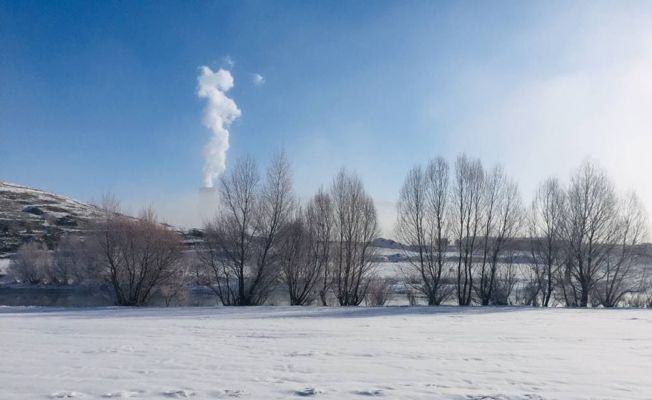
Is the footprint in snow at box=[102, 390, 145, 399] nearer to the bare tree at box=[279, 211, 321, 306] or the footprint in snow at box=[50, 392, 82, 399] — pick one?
the footprint in snow at box=[50, 392, 82, 399]

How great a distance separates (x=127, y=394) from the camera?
6078 millimetres

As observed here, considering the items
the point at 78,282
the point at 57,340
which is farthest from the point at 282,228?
the point at 78,282

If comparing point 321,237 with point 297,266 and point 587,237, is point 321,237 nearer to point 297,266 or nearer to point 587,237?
point 297,266

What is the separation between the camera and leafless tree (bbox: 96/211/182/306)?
89.0 feet

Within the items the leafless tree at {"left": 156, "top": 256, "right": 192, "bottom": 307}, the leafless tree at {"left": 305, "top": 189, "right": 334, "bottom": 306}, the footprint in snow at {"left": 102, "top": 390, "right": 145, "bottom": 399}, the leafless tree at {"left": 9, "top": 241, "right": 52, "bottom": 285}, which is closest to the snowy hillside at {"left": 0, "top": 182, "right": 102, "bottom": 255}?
the leafless tree at {"left": 9, "top": 241, "right": 52, "bottom": 285}

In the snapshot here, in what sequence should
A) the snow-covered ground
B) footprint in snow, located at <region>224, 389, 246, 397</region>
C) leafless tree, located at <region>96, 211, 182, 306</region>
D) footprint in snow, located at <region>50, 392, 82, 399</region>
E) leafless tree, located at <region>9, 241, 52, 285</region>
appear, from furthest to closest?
leafless tree, located at <region>9, 241, 52, 285</region> < leafless tree, located at <region>96, 211, 182, 306</region> < the snow-covered ground < footprint in snow, located at <region>224, 389, 246, 397</region> < footprint in snow, located at <region>50, 392, 82, 399</region>

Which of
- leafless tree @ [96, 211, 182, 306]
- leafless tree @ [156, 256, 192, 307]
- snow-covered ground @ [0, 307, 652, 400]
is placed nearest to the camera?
snow-covered ground @ [0, 307, 652, 400]

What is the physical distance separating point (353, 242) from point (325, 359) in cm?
2036

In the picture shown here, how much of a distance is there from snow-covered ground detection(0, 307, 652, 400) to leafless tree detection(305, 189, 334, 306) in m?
11.9

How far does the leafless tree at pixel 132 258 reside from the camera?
89.0ft

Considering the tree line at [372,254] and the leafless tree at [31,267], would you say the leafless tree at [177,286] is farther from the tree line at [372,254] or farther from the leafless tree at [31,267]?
→ the leafless tree at [31,267]

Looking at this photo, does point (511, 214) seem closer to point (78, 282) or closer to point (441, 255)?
point (441, 255)

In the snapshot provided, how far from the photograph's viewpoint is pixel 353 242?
28.8 m

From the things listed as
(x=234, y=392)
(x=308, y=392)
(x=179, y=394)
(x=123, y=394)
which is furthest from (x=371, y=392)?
(x=123, y=394)
